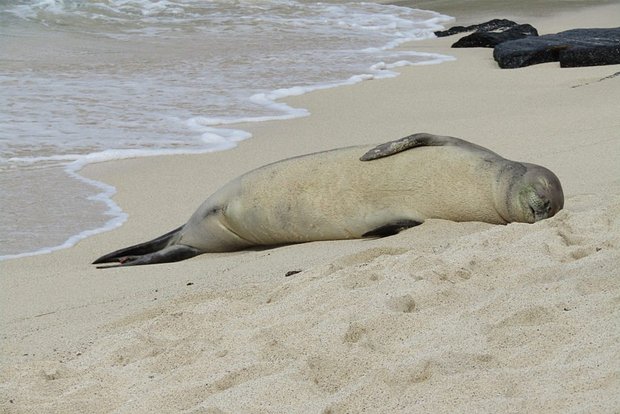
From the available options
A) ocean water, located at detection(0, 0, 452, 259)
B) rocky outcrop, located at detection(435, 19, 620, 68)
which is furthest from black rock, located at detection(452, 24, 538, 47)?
rocky outcrop, located at detection(435, 19, 620, 68)

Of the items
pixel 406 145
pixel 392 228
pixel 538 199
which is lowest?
pixel 392 228

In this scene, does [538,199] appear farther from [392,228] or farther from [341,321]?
[341,321]

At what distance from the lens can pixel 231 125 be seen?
8.75 metres

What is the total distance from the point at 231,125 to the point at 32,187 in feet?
7.99

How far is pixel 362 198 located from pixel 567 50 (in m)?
6.34

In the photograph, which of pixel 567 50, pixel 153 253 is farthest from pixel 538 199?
pixel 567 50

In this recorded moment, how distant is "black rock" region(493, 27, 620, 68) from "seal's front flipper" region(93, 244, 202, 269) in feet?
21.4

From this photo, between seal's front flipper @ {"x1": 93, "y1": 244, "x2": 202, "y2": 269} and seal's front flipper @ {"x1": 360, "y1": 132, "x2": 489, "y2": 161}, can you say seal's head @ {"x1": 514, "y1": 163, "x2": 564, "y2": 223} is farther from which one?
seal's front flipper @ {"x1": 93, "y1": 244, "x2": 202, "y2": 269}

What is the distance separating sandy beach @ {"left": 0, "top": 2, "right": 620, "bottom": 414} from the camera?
8.86 feet

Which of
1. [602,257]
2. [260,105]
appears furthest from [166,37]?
[602,257]

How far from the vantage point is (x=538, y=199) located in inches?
192

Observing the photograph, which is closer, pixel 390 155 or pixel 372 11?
pixel 390 155

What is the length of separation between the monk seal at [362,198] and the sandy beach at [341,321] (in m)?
0.15

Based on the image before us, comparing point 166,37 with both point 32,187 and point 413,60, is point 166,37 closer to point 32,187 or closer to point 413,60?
point 413,60
